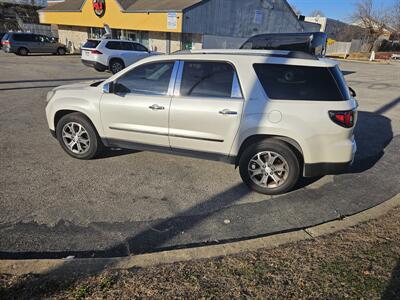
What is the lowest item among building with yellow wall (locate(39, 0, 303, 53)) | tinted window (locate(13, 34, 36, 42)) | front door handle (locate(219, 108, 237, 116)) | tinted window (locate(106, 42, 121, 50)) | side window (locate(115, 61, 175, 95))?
front door handle (locate(219, 108, 237, 116))

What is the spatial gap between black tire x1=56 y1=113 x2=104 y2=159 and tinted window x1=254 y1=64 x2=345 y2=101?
2.58 meters

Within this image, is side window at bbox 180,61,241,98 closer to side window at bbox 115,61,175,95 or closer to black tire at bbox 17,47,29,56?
side window at bbox 115,61,175,95

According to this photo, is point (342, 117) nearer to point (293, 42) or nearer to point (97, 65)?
point (293, 42)

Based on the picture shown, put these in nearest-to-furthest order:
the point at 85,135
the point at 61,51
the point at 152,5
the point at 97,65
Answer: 1. the point at 85,135
2. the point at 97,65
3. the point at 152,5
4. the point at 61,51

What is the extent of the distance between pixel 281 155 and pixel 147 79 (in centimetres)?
210

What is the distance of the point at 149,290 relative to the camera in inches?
90.5

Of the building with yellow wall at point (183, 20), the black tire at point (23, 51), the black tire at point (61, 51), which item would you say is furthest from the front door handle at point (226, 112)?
the black tire at point (61, 51)

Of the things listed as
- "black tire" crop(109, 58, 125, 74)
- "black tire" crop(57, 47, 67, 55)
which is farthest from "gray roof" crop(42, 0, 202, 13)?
"black tire" crop(109, 58, 125, 74)

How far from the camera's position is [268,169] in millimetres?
3855

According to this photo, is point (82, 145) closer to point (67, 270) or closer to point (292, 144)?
point (67, 270)

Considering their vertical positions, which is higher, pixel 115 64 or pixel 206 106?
pixel 206 106

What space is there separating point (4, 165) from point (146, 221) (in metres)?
2.62

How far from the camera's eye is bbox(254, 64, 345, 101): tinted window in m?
3.56

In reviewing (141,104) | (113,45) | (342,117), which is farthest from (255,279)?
(113,45)
